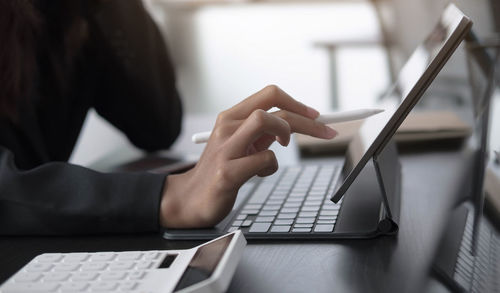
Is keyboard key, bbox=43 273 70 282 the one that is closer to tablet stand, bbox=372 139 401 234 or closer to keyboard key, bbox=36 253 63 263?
keyboard key, bbox=36 253 63 263

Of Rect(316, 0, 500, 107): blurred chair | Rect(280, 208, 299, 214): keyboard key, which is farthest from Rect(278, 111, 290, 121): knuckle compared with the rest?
Rect(316, 0, 500, 107): blurred chair

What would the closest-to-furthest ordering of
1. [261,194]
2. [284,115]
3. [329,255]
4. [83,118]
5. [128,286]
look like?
[128,286] < [329,255] < [284,115] < [261,194] < [83,118]

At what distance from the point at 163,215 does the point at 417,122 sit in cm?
63

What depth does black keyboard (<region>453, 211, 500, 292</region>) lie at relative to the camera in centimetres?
50

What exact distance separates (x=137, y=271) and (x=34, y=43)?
0.67 metres

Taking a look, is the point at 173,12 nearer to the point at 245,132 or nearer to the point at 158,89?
the point at 158,89

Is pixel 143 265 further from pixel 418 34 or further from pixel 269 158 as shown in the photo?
pixel 418 34

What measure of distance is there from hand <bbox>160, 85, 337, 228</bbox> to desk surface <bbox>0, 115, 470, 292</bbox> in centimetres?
4

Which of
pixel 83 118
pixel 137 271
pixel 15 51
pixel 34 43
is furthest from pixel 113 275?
pixel 83 118

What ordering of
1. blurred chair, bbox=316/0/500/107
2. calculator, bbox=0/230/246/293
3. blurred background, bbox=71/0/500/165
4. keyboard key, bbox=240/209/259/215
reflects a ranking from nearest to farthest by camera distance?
1. calculator, bbox=0/230/246/293
2. keyboard key, bbox=240/209/259/215
3. blurred chair, bbox=316/0/500/107
4. blurred background, bbox=71/0/500/165

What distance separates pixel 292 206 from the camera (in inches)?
27.9

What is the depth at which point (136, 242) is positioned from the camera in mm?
653

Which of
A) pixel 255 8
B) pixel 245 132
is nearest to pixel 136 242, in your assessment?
pixel 245 132

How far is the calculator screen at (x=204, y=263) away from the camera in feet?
1.48
